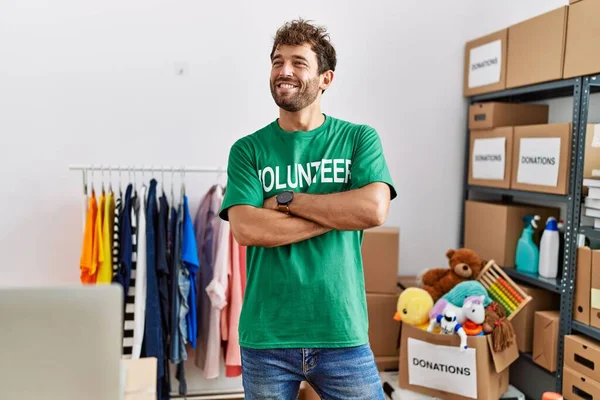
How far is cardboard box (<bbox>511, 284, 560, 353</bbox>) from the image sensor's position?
266 centimetres

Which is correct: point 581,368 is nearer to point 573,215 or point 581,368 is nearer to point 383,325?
point 573,215

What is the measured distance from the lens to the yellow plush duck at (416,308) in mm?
2576

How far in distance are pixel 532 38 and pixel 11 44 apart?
261cm

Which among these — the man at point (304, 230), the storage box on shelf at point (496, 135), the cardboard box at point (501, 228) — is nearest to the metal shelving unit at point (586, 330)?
the cardboard box at point (501, 228)

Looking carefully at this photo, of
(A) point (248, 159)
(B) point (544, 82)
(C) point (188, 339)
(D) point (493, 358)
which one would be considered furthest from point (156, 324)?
(B) point (544, 82)

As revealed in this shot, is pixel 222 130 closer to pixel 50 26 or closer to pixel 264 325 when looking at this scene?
pixel 50 26

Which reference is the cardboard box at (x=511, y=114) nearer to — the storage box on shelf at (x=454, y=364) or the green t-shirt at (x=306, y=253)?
the storage box on shelf at (x=454, y=364)

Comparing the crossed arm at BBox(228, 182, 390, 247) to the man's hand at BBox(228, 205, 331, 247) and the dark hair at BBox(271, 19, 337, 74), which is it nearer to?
the man's hand at BBox(228, 205, 331, 247)

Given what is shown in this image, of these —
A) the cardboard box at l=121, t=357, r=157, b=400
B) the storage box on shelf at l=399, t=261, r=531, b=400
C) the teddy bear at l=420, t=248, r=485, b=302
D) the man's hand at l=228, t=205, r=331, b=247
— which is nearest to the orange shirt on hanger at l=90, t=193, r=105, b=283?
the cardboard box at l=121, t=357, r=157, b=400

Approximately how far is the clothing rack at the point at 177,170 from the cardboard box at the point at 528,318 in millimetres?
1510

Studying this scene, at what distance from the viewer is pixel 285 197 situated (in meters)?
1.62

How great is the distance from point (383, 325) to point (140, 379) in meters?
1.59

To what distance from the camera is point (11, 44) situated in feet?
9.05

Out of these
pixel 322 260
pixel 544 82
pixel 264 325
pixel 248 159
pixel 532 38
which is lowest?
pixel 264 325
